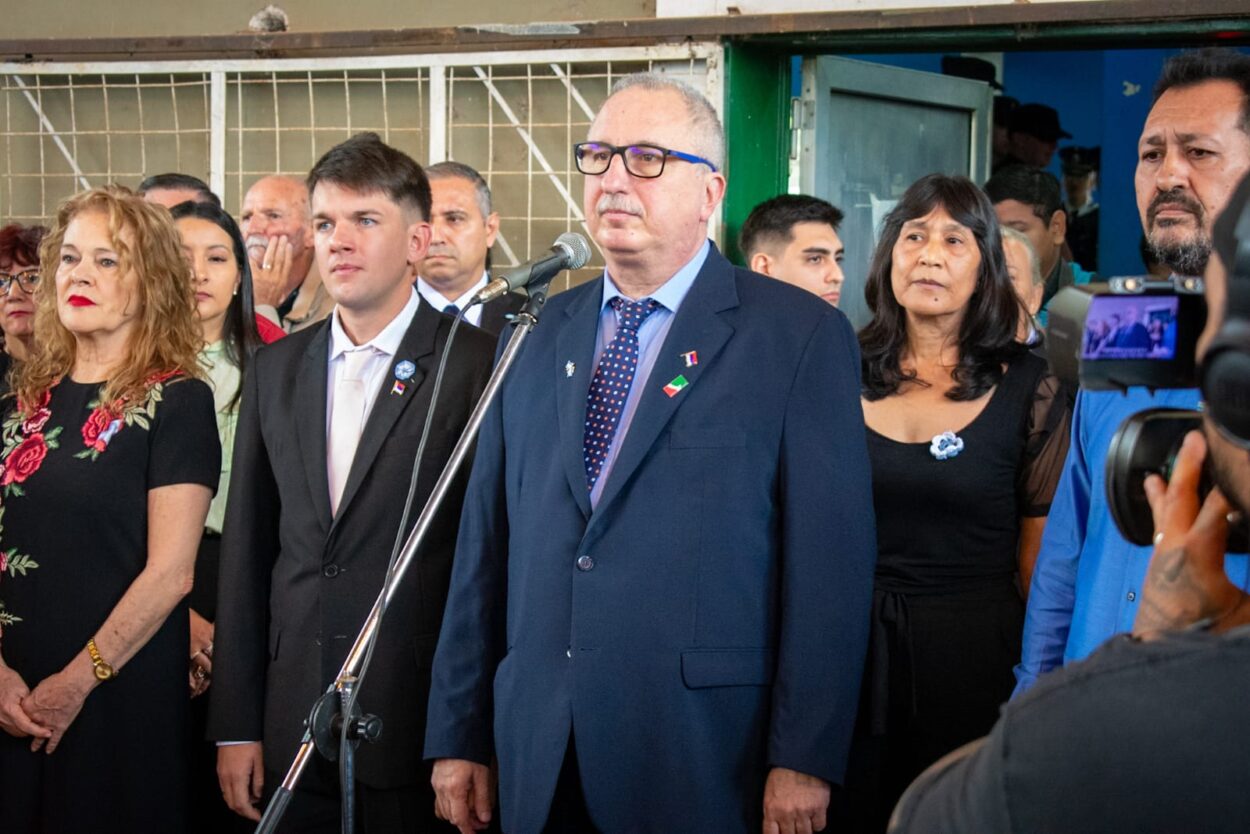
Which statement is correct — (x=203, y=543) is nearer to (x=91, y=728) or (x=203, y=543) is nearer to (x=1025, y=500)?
(x=91, y=728)

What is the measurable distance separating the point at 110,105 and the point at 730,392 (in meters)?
3.90

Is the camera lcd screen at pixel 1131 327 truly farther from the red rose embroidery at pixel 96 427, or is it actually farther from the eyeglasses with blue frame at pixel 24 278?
the eyeglasses with blue frame at pixel 24 278

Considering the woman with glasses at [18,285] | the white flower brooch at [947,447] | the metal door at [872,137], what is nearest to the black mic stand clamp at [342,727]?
the white flower brooch at [947,447]

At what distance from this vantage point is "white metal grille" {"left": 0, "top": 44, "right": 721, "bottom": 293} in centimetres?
487

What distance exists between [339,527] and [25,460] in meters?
0.73

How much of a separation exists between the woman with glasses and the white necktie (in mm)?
1688

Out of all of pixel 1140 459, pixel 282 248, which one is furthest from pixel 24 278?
pixel 1140 459

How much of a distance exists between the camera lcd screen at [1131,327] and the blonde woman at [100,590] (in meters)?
2.14

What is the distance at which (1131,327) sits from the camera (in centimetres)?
117

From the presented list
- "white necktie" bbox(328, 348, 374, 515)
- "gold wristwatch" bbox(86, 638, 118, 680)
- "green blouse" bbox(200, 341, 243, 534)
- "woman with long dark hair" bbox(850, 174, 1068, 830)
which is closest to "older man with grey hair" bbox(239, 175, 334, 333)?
"green blouse" bbox(200, 341, 243, 534)

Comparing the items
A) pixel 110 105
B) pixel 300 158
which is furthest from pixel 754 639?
pixel 110 105

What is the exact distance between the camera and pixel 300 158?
5230mm

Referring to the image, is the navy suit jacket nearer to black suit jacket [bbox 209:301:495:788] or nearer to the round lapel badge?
black suit jacket [bbox 209:301:495:788]

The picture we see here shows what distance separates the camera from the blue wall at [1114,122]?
680 centimetres
